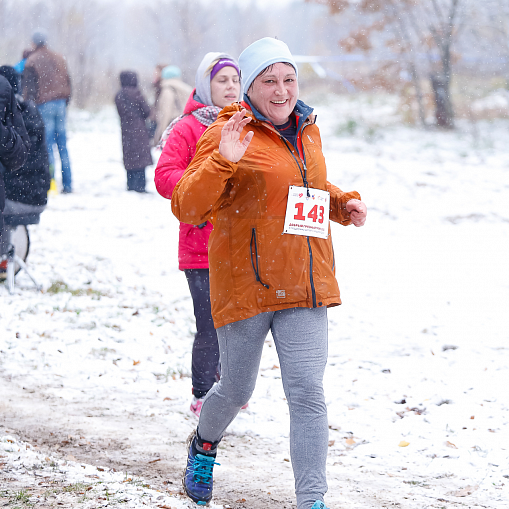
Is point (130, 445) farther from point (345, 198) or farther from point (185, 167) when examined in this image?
point (345, 198)

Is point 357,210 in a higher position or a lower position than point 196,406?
higher

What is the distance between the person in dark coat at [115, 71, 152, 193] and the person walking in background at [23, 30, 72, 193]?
0.94 meters

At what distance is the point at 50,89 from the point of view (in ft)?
34.7

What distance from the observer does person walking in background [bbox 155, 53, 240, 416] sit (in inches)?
141

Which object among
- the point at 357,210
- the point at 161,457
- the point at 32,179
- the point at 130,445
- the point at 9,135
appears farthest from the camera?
the point at 32,179

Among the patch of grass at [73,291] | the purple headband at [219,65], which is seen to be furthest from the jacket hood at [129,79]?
A: the purple headband at [219,65]

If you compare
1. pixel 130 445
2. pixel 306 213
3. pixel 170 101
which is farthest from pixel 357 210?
pixel 170 101

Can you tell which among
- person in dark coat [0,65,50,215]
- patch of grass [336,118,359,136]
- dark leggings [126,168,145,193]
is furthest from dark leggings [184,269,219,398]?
patch of grass [336,118,359,136]

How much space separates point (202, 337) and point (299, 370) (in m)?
1.51

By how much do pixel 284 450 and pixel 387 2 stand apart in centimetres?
1665

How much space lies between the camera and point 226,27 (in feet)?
176

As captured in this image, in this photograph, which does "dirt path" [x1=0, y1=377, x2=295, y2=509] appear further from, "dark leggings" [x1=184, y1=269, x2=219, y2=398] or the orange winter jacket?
the orange winter jacket

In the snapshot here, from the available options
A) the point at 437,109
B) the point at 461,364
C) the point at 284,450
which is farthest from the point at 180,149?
Result: the point at 437,109

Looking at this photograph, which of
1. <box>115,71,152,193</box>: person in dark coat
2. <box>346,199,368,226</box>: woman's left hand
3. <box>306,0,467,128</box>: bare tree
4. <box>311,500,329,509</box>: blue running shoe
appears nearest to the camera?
<box>311,500,329,509</box>: blue running shoe
